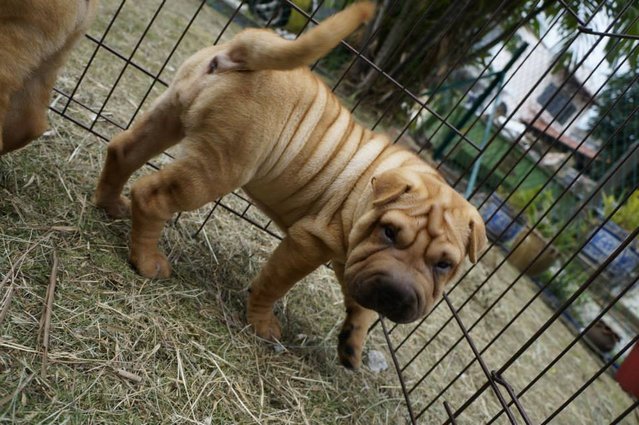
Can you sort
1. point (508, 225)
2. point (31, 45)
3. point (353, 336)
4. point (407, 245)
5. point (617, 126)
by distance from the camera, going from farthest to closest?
point (617, 126) → point (508, 225) → point (353, 336) → point (407, 245) → point (31, 45)

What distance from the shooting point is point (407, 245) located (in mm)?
2070

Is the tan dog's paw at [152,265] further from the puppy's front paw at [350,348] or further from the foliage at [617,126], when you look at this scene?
the foliage at [617,126]

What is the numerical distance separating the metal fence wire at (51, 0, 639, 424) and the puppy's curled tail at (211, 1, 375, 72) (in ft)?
1.86

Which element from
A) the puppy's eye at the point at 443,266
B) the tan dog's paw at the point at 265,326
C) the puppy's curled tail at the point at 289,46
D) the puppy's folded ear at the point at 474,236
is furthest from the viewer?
the tan dog's paw at the point at 265,326

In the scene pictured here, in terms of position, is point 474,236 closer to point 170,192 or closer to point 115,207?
point 170,192

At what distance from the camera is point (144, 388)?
1822 mm

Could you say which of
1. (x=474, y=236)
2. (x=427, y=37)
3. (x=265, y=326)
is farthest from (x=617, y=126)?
(x=265, y=326)

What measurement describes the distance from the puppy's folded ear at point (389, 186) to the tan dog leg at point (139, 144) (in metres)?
0.94

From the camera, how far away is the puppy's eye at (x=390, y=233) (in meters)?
2.09

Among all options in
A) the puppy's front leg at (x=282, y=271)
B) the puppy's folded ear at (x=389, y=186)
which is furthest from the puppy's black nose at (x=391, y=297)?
the puppy's front leg at (x=282, y=271)

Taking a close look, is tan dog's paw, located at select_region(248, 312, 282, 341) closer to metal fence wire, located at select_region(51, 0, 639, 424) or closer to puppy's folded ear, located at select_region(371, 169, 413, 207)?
metal fence wire, located at select_region(51, 0, 639, 424)

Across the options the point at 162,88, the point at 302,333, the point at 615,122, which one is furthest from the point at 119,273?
the point at 615,122

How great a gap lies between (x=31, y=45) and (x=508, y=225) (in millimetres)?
2474

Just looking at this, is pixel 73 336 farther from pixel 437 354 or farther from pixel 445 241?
pixel 437 354
